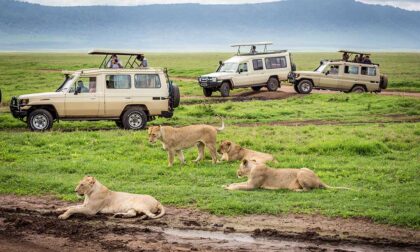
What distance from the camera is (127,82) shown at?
2133 centimetres

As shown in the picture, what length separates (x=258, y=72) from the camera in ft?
117

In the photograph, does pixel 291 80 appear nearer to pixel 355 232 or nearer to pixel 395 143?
pixel 395 143

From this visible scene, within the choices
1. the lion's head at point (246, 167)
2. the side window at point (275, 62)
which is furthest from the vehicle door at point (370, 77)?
the lion's head at point (246, 167)

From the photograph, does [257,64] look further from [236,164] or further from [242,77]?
[236,164]

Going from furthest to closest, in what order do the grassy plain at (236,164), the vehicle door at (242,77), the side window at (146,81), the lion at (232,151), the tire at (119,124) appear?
the vehicle door at (242,77) < the tire at (119,124) < the side window at (146,81) < the lion at (232,151) < the grassy plain at (236,164)

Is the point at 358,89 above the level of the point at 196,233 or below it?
above

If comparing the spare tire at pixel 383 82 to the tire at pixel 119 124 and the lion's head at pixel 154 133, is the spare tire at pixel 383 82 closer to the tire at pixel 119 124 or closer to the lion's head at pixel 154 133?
the tire at pixel 119 124

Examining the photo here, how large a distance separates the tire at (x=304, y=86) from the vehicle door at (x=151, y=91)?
14.7 metres

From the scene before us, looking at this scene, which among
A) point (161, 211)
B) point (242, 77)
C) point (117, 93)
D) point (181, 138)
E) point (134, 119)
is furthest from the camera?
point (242, 77)

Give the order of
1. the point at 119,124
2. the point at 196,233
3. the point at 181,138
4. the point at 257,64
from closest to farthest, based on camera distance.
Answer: the point at 196,233 < the point at 181,138 < the point at 119,124 < the point at 257,64

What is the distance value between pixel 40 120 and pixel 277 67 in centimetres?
1819

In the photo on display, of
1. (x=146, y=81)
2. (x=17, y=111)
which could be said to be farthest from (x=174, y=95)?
(x=17, y=111)

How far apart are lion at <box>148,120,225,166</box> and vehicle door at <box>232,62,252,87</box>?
19.3 metres

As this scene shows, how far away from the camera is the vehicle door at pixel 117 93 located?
21109 mm
